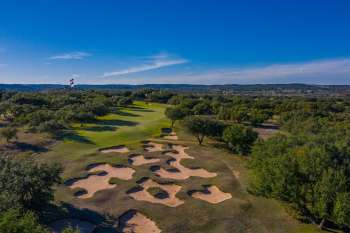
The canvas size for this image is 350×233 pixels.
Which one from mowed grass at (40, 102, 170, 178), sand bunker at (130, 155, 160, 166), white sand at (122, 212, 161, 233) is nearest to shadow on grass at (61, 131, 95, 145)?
mowed grass at (40, 102, 170, 178)

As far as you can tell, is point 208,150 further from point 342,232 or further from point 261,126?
point 261,126

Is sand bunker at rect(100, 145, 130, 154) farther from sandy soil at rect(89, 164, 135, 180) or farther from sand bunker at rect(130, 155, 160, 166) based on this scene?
sandy soil at rect(89, 164, 135, 180)

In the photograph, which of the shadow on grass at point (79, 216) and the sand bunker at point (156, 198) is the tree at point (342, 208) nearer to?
the sand bunker at point (156, 198)

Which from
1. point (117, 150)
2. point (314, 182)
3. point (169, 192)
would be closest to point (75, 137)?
point (117, 150)

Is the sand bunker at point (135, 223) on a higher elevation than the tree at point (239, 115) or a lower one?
lower

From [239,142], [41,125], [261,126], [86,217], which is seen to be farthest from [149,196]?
[261,126]

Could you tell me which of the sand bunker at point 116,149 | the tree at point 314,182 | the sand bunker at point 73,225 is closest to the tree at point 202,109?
the sand bunker at point 116,149
